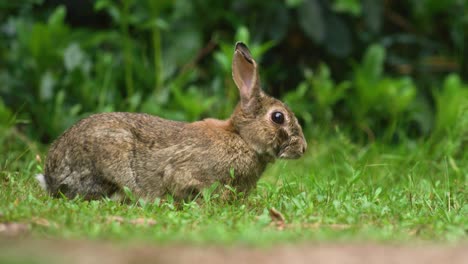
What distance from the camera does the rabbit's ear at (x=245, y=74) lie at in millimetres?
6777

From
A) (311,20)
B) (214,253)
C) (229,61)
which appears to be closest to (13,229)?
(214,253)

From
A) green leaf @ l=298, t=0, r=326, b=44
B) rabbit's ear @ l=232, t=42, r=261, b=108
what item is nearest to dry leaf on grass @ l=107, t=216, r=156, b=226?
rabbit's ear @ l=232, t=42, r=261, b=108

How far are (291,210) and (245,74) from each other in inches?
61.4

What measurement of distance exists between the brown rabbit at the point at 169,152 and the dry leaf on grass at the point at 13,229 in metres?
1.37

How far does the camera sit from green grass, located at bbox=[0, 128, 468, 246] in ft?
15.9

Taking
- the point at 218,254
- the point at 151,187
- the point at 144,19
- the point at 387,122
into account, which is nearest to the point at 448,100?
the point at 387,122

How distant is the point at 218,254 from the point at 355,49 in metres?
6.84

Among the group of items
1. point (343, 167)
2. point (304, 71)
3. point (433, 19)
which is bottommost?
point (343, 167)

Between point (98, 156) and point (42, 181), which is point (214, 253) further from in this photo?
point (42, 181)

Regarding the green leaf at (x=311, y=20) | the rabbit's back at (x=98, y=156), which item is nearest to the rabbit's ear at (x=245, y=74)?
the rabbit's back at (x=98, y=156)

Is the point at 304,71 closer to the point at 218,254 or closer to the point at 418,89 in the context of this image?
the point at 418,89

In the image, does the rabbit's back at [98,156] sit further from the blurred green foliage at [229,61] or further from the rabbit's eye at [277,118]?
the blurred green foliage at [229,61]

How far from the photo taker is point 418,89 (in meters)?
10.4

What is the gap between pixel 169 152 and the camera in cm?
652
